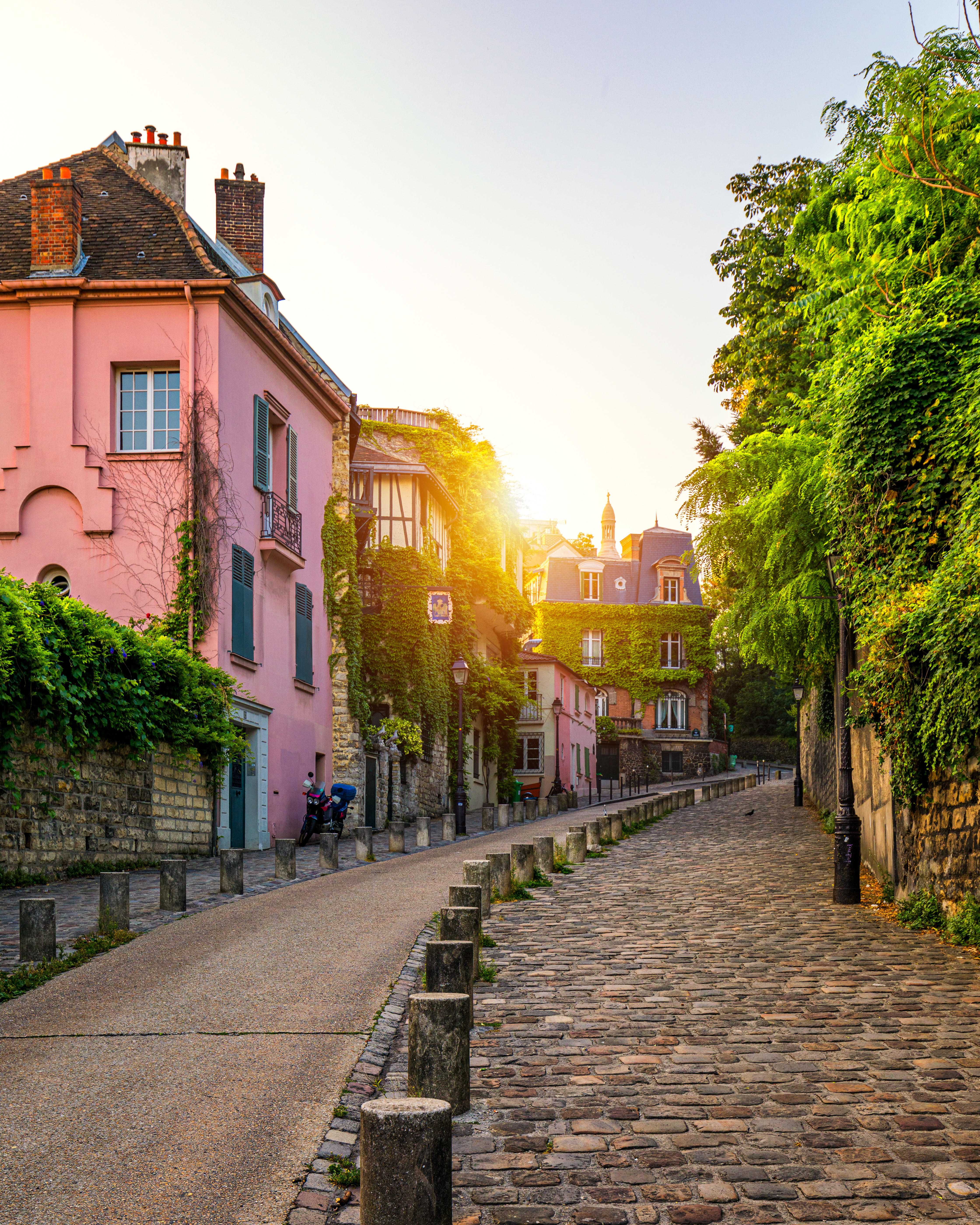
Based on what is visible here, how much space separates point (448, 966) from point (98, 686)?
9.73m

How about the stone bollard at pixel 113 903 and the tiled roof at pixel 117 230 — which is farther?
the tiled roof at pixel 117 230

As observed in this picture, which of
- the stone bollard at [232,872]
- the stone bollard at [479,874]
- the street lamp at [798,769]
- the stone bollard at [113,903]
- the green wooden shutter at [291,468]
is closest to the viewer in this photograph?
Result: the stone bollard at [113,903]

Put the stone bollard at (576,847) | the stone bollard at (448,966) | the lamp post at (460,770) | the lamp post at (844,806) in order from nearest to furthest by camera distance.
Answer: the stone bollard at (448,966) < the lamp post at (844,806) < the stone bollard at (576,847) < the lamp post at (460,770)

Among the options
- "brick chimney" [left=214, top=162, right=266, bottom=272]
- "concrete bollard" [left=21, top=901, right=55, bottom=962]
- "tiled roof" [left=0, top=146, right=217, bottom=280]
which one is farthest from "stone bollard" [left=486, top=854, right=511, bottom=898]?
"brick chimney" [left=214, top=162, right=266, bottom=272]

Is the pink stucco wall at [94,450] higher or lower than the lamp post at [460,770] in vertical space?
higher

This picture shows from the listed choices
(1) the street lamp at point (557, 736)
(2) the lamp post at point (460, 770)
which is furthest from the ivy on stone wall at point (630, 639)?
(2) the lamp post at point (460, 770)

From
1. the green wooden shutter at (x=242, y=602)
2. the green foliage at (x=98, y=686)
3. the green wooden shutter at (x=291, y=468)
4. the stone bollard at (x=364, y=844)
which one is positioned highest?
the green wooden shutter at (x=291, y=468)

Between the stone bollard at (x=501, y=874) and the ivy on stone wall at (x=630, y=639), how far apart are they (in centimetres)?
4608

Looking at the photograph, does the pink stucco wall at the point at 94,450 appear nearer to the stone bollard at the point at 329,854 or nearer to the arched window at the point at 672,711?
the stone bollard at the point at 329,854

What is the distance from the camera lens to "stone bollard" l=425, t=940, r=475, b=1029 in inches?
260

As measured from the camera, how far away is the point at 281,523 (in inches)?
897

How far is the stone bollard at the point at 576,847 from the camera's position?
56.5 feet

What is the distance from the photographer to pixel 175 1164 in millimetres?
4555

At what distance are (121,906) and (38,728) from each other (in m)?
4.36
